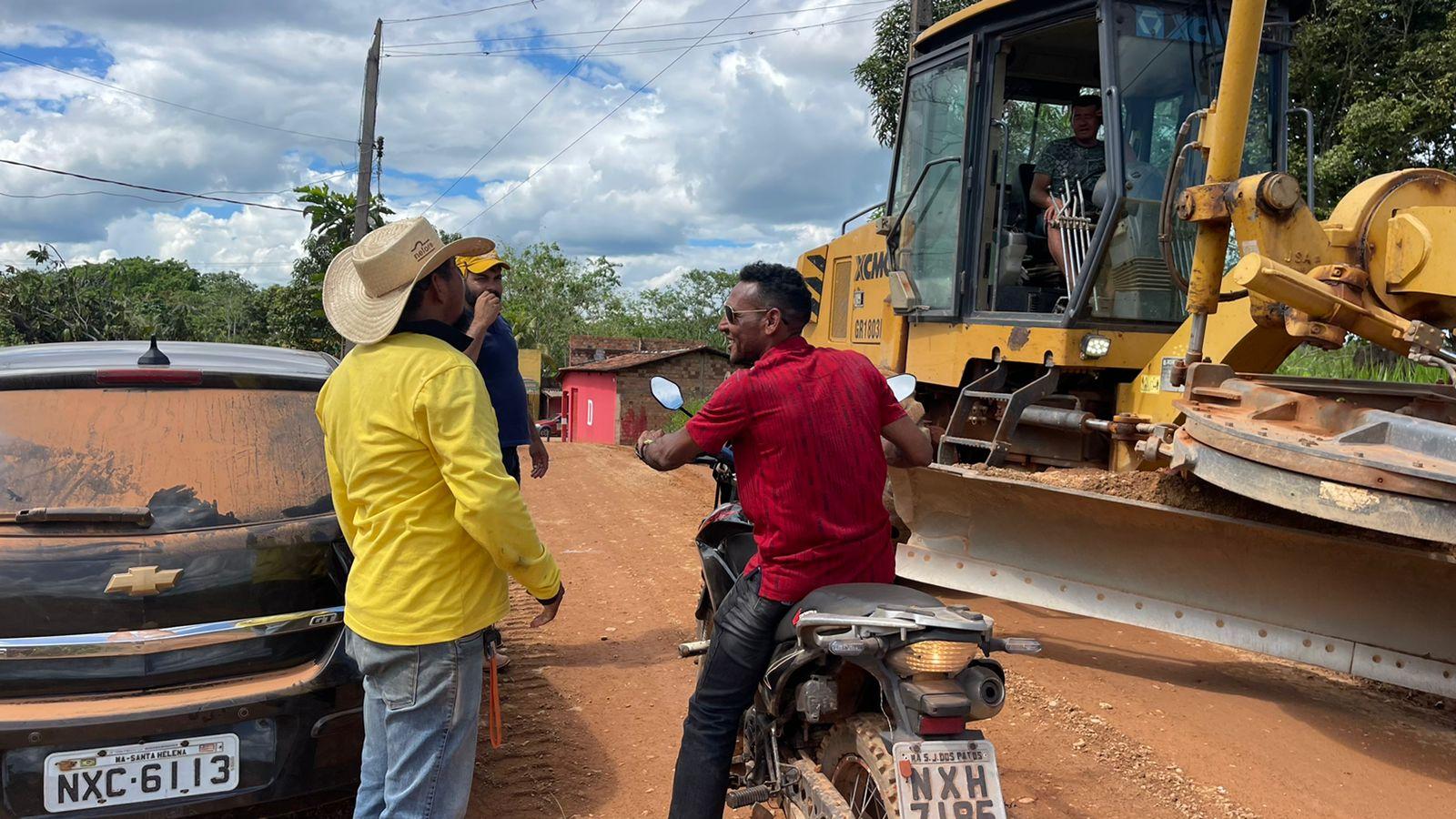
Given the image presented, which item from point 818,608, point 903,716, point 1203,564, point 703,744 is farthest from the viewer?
point 1203,564

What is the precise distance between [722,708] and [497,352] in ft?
7.23

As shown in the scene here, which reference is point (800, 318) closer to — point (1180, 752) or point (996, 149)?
point (1180, 752)

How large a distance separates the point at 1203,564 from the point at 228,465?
12.6ft

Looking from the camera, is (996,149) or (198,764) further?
(996,149)

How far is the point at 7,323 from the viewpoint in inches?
1148

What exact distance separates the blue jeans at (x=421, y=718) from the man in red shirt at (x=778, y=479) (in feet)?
2.30

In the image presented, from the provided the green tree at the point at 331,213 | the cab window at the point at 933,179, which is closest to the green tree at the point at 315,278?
the green tree at the point at 331,213

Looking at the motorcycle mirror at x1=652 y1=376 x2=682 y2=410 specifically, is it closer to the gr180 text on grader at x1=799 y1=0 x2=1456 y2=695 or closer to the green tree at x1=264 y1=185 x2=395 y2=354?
the gr180 text on grader at x1=799 y1=0 x2=1456 y2=695

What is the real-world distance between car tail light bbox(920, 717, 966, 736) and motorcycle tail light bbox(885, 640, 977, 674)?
11 centimetres

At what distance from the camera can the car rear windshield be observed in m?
2.86

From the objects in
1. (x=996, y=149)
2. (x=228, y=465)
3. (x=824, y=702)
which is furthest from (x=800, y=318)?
(x=996, y=149)

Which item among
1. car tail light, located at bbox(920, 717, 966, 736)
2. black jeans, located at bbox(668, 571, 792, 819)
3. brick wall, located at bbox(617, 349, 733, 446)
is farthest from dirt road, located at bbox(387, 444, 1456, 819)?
brick wall, located at bbox(617, 349, 733, 446)

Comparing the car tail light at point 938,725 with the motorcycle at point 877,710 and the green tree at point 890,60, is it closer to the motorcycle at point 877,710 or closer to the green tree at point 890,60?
the motorcycle at point 877,710

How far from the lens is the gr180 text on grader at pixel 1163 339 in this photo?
368 centimetres
